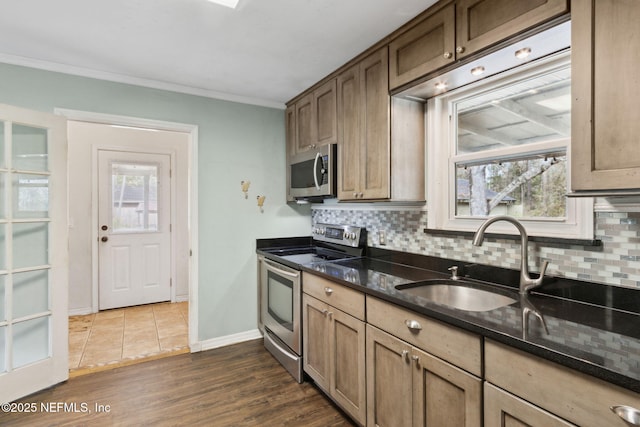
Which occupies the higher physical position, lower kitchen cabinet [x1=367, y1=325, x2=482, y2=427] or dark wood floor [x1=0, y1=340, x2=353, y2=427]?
lower kitchen cabinet [x1=367, y1=325, x2=482, y2=427]

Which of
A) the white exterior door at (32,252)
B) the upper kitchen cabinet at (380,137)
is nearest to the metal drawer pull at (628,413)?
the upper kitchen cabinet at (380,137)

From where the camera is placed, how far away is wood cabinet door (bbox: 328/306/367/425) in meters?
1.73

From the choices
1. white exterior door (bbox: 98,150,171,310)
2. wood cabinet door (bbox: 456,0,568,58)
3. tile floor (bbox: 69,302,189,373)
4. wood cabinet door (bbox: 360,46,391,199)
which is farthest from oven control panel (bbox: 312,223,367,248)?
white exterior door (bbox: 98,150,171,310)

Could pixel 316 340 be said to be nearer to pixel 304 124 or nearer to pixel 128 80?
pixel 304 124

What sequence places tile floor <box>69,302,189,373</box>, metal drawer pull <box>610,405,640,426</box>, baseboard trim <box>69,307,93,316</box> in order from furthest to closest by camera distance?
baseboard trim <box>69,307,93,316</box> < tile floor <box>69,302,189,373</box> < metal drawer pull <box>610,405,640,426</box>

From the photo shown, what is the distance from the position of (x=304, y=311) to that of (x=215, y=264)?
1144 millimetres

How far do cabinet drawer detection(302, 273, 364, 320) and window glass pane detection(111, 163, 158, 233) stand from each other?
295 centimetres

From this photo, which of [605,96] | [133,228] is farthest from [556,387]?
[133,228]

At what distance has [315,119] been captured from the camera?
2.74 metres

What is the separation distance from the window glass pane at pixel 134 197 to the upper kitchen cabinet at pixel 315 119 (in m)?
2.26

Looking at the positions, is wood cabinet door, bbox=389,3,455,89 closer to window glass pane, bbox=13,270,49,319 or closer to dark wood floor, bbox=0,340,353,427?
dark wood floor, bbox=0,340,353,427

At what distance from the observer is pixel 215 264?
3.01 metres

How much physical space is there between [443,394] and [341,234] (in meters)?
1.69

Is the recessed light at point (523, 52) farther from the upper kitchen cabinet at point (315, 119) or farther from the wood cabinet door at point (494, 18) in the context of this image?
the upper kitchen cabinet at point (315, 119)
